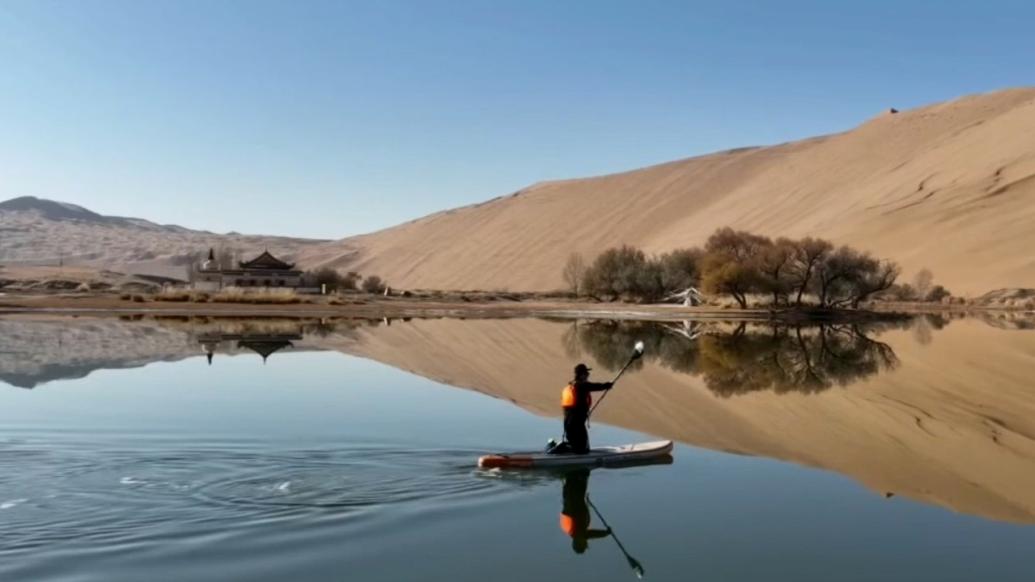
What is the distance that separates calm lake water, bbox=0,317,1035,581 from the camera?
28.8ft

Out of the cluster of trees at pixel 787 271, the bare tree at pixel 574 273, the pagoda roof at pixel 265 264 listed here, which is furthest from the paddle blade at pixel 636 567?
the bare tree at pixel 574 273

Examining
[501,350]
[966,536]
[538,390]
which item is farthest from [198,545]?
[501,350]

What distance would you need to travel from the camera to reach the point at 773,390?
2188cm

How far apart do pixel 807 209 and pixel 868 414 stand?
89.9 meters

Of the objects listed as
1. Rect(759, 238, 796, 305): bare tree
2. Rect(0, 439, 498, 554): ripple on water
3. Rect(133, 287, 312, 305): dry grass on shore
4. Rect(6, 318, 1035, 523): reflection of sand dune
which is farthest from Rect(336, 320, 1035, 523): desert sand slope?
Rect(133, 287, 312, 305): dry grass on shore

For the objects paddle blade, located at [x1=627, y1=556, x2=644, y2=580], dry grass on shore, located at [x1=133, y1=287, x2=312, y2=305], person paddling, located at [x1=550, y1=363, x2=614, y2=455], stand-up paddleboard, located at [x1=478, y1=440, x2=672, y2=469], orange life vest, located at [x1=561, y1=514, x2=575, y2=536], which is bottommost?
paddle blade, located at [x1=627, y1=556, x2=644, y2=580]

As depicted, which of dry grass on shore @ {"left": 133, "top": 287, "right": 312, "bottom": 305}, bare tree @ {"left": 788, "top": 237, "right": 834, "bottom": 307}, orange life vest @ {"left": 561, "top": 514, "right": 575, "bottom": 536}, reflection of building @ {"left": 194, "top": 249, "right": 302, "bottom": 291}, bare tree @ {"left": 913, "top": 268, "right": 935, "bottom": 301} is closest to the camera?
orange life vest @ {"left": 561, "top": 514, "right": 575, "bottom": 536}

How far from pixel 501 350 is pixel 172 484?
829 inches

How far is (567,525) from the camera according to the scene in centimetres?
1005

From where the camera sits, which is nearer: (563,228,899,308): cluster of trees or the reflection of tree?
the reflection of tree

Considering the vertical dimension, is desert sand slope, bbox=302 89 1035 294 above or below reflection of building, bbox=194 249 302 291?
above

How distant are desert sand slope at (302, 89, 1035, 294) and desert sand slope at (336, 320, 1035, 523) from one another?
53.1 meters

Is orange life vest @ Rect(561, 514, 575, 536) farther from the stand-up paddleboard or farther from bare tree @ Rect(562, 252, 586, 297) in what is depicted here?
bare tree @ Rect(562, 252, 586, 297)

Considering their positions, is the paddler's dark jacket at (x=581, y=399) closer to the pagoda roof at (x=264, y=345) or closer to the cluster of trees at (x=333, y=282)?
the pagoda roof at (x=264, y=345)
